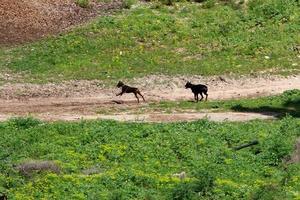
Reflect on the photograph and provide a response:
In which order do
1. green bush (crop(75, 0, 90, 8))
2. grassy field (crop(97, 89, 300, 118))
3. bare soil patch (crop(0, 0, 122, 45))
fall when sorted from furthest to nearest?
1. green bush (crop(75, 0, 90, 8))
2. bare soil patch (crop(0, 0, 122, 45))
3. grassy field (crop(97, 89, 300, 118))

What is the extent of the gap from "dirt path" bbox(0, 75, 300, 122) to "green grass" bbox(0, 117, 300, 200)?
83.1 inches

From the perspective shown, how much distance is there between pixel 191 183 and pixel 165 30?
1794 centimetres

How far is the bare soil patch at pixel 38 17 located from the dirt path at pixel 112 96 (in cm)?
536

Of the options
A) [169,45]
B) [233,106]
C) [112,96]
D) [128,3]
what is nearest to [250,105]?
[233,106]

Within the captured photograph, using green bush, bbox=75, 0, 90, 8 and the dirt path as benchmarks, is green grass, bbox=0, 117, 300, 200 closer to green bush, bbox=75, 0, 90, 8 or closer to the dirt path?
the dirt path

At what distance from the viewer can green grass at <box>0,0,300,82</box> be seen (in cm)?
3778

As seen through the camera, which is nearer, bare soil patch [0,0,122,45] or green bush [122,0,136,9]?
bare soil patch [0,0,122,45]

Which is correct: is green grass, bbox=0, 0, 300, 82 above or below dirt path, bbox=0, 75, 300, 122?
above

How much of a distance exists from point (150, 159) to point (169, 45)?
551 inches

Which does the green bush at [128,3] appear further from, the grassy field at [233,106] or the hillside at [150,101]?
the grassy field at [233,106]

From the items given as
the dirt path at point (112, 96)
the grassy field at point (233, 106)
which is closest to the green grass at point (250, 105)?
the grassy field at point (233, 106)

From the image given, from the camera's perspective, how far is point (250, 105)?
33812 millimetres

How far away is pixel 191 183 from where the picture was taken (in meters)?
24.0

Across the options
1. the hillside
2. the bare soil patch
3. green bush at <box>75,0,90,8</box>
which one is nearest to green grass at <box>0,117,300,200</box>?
the hillside
